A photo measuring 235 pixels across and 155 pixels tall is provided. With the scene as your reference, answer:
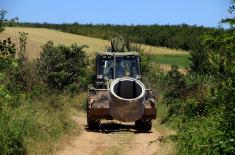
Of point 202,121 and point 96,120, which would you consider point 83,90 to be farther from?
point 202,121

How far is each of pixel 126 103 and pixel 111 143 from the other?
227 centimetres

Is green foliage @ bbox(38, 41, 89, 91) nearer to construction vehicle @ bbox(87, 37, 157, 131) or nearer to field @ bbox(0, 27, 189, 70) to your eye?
construction vehicle @ bbox(87, 37, 157, 131)

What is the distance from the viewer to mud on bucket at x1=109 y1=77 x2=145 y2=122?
17938 millimetres

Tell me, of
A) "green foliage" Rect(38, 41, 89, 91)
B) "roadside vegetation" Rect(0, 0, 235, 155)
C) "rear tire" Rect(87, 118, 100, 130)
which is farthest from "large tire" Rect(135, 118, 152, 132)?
"green foliage" Rect(38, 41, 89, 91)

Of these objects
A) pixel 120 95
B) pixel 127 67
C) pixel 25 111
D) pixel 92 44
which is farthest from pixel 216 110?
pixel 92 44

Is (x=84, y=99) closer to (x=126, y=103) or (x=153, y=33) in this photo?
(x=126, y=103)

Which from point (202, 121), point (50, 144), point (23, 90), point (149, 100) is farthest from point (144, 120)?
point (202, 121)

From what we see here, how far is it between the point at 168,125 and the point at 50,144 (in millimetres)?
7929

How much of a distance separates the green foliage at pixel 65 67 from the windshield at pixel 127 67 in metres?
10.4

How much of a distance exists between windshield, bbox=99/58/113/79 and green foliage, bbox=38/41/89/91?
10.0 m

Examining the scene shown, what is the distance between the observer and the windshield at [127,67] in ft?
66.1

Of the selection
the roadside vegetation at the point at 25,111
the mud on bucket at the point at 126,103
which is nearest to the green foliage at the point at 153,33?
the roadside vegetation at the point at 25,111

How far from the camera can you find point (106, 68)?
20281mm

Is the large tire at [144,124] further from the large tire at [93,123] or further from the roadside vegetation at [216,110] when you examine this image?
the roadside vegetation at [216,110]
